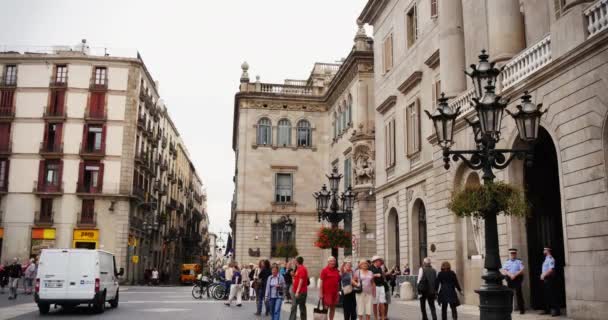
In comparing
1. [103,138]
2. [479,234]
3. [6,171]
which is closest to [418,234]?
[479,234]

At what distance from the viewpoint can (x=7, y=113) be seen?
48688mm

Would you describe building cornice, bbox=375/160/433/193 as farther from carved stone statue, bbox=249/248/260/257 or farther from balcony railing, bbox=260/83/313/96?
balcony railing, bbox=260/83/313/96

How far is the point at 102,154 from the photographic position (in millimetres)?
48156

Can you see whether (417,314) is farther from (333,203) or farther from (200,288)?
(200,288)

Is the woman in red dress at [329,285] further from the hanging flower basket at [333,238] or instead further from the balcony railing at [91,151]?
the balcony railing at [91,151]

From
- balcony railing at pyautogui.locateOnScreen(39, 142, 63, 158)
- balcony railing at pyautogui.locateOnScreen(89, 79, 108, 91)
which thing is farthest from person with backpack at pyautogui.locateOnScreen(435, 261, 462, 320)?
balcony railing at pyautogui.locateOnScreen(89, 79, 108, 91)

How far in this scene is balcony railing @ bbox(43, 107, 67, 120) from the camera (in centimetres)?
4838

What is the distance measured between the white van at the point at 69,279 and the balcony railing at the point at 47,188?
3202 cm

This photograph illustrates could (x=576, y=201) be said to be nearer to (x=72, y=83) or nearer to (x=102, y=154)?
(x=102, y=154)

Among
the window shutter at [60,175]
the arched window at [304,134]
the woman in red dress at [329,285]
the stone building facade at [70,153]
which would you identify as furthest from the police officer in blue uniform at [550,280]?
the window shutter at [60,175]

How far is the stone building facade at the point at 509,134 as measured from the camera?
12.6 m

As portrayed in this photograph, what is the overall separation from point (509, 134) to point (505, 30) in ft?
11.4

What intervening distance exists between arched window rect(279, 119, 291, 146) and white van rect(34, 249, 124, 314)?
3018 centimetres

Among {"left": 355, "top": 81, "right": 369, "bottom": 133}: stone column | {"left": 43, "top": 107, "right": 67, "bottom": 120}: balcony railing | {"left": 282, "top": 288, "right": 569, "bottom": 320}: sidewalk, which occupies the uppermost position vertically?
{"left": 43, "top": 107, "right": 67, "bottom": 120}: balcony railing
